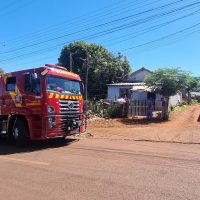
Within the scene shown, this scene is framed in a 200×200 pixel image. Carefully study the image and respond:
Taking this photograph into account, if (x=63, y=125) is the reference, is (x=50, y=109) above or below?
above

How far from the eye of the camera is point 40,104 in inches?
510

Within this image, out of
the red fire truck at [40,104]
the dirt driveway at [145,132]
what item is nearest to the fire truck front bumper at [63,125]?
the red fire truck at [40,104]

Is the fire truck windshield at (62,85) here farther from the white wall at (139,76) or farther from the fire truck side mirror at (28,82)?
the white wall at (139,76)

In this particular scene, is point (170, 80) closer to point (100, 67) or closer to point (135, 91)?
point (135, 91)

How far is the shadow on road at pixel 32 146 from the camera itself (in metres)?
12.8

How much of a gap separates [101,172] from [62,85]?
5695 millimetres

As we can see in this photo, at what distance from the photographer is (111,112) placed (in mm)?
25641

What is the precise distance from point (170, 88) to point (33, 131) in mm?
12969

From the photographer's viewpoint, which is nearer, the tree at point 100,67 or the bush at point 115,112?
the bush at point 115,112

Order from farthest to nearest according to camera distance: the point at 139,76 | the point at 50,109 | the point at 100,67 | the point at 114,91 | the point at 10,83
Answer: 1. the point at 139,76
2. the point at 100,67
3. the point at 114,91
4. the point at 10,83
5. the point at 50,109

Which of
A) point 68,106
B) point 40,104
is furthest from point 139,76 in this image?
point 40,104

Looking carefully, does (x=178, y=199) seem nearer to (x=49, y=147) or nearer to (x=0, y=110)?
(x=49, y=147)

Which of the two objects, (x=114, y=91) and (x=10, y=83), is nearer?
(x=10, y=83)

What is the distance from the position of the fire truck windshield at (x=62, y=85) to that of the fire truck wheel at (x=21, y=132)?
175 cm
